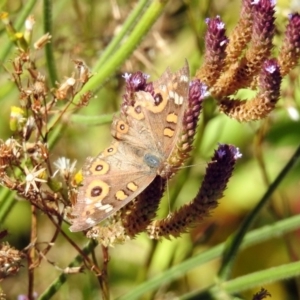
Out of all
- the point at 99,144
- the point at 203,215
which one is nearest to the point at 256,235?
the point at 203,215

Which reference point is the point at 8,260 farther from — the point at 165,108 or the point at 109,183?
the point at 165,108

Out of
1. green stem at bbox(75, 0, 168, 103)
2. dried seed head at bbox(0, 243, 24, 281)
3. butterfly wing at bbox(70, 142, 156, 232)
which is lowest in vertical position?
dried seed head at bbox(0, 243, 24, 281)

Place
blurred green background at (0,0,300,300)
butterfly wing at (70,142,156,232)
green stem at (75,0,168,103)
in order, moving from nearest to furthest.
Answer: butterfly wing at (70,142,156,232)
green stem at (75,0,168,103)
blurred green background at (0,0,300,300)

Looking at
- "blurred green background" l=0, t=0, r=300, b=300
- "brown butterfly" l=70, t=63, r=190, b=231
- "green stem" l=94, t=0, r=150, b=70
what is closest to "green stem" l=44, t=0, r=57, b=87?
"green stem" l=94, t=0, r=150, b=70

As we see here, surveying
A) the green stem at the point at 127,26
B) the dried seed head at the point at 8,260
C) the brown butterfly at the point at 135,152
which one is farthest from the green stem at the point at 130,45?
the dried seed head at the point at 8,260

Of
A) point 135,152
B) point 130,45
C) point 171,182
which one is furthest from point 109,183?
point 171,182

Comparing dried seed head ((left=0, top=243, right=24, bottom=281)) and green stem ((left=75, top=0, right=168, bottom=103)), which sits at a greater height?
green stem ((left=75, top=0, right=168, bottom=103))

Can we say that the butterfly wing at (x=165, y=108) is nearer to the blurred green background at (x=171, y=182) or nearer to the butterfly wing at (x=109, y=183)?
the butterfly wing at (x=109, y=183)

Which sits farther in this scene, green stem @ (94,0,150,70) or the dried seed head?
green stem @ (94,0,150,70)

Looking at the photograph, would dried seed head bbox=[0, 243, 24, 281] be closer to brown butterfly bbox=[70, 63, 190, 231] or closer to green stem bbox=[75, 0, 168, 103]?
brown butterfly bbox=[70, 63, 190, 231]
